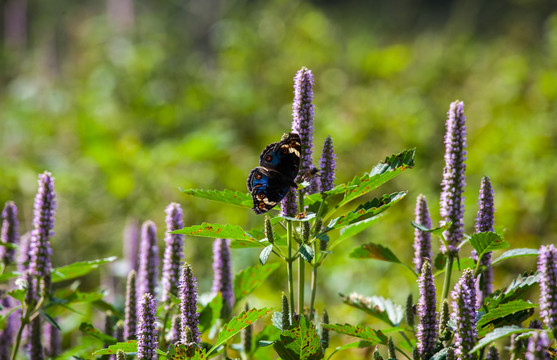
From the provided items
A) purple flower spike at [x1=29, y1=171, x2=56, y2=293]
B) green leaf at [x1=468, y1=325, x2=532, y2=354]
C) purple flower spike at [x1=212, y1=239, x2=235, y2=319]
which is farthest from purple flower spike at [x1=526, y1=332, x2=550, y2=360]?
purple flower spike at [x1=29, y1=171, x2=56, y2=293]

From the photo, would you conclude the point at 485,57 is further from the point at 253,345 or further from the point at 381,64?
the point at 253,345

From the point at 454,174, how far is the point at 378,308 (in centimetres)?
50

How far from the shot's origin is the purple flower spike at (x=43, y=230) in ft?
6.08

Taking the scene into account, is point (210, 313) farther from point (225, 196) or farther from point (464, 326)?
point (464, 326)

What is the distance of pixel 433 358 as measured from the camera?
1.38m

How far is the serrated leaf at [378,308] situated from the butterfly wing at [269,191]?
1.34 feet

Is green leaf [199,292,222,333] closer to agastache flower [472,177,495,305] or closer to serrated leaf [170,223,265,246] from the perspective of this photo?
serrated leaf [170,223,265,246]

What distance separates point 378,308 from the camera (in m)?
1.84

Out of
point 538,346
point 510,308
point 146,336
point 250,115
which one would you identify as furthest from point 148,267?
point 250,115

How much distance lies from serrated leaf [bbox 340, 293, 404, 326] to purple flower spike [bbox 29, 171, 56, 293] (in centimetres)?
91

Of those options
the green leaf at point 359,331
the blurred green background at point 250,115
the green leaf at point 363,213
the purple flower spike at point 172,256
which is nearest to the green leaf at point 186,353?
the green leaf at point 359,331

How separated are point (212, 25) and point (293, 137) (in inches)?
387

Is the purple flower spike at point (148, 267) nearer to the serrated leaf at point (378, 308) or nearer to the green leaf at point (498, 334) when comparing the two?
the serrated leaf at point (378, 308)

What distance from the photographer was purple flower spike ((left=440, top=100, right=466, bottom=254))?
1.56 m
